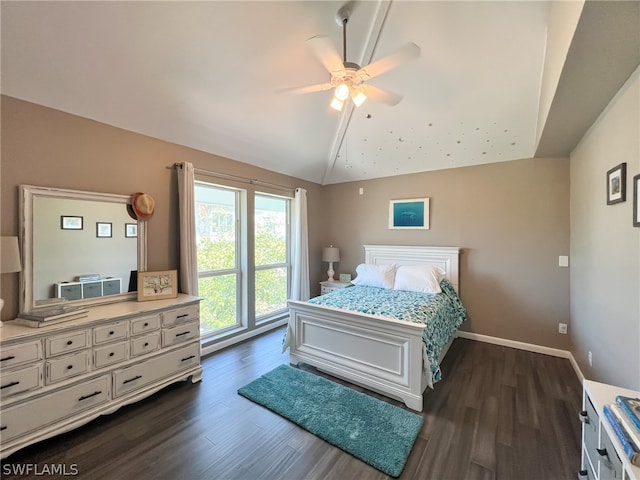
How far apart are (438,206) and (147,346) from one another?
3914mm

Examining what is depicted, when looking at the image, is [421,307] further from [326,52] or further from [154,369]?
[154,369]

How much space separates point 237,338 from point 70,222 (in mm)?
2205

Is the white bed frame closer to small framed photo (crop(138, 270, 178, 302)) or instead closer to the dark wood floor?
the dark wood floor

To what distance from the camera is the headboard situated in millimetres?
3693

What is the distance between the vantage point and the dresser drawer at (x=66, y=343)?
1.75 m

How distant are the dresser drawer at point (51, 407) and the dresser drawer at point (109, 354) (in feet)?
0.37

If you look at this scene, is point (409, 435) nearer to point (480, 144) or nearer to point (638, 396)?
point (638, 396)

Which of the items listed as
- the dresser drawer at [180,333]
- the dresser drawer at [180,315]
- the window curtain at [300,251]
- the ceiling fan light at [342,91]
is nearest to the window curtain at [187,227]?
the dresser drawer at [180,315]

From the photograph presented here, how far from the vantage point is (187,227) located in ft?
9.29

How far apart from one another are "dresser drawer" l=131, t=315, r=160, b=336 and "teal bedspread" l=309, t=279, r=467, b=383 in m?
1.53

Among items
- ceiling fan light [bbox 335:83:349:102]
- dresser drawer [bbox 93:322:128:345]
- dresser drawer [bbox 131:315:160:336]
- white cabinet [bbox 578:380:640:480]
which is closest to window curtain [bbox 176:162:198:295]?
dresser drawer [bbox 131:315:160:336]

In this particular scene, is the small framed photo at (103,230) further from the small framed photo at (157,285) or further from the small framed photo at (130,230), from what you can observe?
the small framed photo at (157,285)

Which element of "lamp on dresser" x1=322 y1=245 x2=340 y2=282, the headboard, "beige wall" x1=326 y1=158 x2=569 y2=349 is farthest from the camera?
"lamp on dresser" x1=322 y1=245 x2=340 y2=282

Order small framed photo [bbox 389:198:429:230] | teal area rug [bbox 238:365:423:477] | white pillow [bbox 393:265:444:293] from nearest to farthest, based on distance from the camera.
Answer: teal area rug [bbox 238:365:423:477] → white pillow [bbox 393:265:444:293] → small framed photo [bbox 389:198:429:230]
